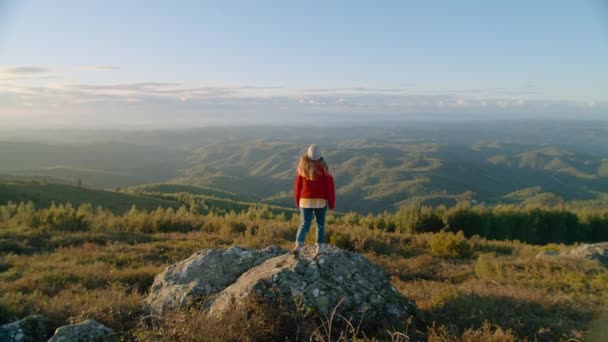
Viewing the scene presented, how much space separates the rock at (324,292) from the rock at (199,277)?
660mm

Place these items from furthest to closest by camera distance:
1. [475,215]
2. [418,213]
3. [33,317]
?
[475,215]
[418,213]
[33,317]

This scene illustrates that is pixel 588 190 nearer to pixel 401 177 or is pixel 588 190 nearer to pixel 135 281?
pixel 401 177

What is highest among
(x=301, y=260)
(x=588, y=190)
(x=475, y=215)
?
(x=301, y=260)

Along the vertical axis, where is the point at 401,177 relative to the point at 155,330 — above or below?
below

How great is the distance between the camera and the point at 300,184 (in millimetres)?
8141

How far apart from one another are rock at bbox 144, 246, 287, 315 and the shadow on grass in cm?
354

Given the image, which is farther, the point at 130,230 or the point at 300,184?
the point at 130,230

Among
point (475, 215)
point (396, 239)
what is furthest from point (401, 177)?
point (396, 239)

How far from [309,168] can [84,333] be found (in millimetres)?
4993

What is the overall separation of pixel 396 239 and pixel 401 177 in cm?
16446

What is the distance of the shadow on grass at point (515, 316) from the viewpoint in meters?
5.13

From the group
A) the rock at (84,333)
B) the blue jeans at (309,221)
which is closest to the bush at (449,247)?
the blue jeans at (309,221)

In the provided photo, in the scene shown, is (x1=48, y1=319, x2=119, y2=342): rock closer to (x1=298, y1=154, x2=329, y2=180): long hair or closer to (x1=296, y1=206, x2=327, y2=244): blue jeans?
(x1=296, y1=206, x2=327, y2=244): blue jeans

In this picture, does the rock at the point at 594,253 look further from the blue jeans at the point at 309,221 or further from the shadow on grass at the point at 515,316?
the blue jeans at the point at 309,221
